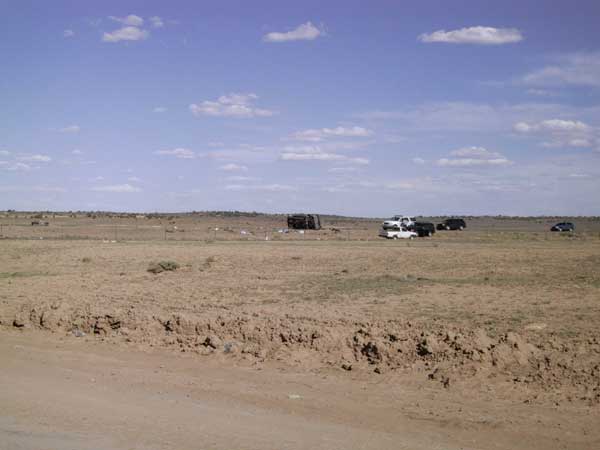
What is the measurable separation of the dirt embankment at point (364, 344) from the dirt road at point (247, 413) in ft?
2.31

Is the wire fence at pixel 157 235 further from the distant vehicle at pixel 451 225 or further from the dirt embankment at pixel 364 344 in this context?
the dirt embankment at pixel 364 344

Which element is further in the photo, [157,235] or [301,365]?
[157,235]

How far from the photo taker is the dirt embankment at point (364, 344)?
37.7 feet

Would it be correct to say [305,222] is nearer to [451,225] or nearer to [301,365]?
[451,225]

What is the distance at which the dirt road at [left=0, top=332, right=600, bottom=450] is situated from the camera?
8961mm

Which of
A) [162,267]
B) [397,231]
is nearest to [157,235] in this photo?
[397,231]

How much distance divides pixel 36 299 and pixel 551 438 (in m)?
15.1

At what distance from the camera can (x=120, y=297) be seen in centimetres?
2033

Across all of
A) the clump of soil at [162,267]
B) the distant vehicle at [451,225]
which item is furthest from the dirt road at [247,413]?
the distant vehicle at [451,225]

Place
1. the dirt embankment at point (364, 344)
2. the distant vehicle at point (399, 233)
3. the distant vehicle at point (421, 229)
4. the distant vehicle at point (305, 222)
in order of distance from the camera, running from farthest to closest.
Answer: the distant vehicle at point (305, 222), the distant vehicle at point (421, 229), the distant vehicle at point (399, 233), the dirt embankment at point (364, 344)

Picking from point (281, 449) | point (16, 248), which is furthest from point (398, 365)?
point (16, 248)

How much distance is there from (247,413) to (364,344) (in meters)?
3.85

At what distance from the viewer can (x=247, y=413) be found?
1027cm

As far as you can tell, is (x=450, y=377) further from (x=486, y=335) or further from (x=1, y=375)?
(x=1, y=375)
